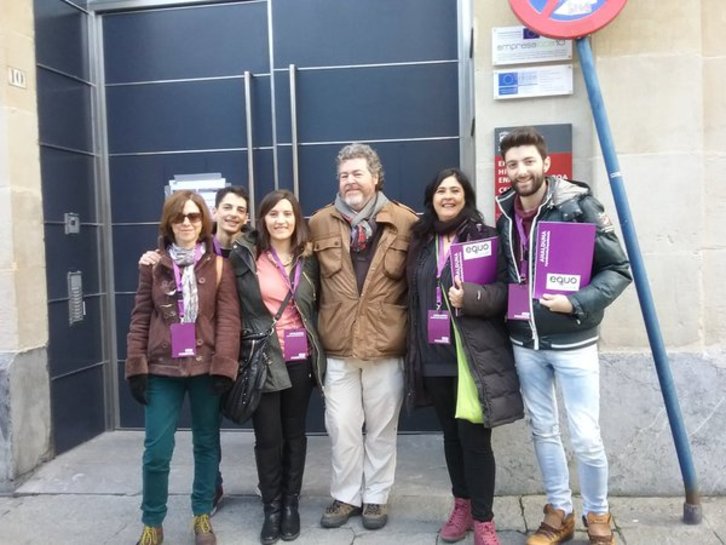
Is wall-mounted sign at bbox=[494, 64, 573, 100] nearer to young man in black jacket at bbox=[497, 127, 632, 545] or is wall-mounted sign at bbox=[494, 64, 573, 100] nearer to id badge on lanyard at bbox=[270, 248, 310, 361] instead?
young man in black jacket at bbox=[497, 127, 632, 545]

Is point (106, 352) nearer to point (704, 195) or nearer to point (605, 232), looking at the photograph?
point (605, 232)

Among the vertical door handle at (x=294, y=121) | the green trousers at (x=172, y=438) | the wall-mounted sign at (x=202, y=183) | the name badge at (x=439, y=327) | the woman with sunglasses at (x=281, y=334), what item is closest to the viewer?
the name badge at (x=439, y=327)

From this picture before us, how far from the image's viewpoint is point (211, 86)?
5.05 meters

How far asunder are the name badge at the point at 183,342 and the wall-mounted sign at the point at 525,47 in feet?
7.35

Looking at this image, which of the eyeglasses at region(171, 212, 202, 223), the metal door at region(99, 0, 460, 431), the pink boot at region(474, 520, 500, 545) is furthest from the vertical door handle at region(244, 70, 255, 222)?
the pink boot at region(474, 520, 500, 545)

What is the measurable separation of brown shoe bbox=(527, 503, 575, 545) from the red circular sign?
93.4 inches

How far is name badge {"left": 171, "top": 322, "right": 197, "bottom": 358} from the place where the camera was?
3.24 metres

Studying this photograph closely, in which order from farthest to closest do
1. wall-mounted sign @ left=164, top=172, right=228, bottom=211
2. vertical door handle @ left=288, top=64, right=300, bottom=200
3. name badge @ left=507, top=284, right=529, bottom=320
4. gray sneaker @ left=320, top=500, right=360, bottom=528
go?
wall-mounted sign @ left=164, top=172, right=228, bottom=211 < vertical door handle @ left=288, top=64, right=300, bottom=200 < gray sneaker @ left=320, top=500, right=360, bottom=528 < name badge @ left=507, top=284, right=529, bottom=320

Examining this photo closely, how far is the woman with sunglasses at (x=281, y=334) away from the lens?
3.43 metres

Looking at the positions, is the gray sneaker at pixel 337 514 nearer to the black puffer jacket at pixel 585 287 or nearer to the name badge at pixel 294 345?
the name badge at pixel 294 345

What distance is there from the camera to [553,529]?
3.34m

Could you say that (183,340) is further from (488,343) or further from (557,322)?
(557,322)

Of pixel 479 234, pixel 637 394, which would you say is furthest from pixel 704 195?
pixel 479 234

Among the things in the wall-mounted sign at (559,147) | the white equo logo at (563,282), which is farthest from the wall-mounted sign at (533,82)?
the white equo logo at (563,282)
